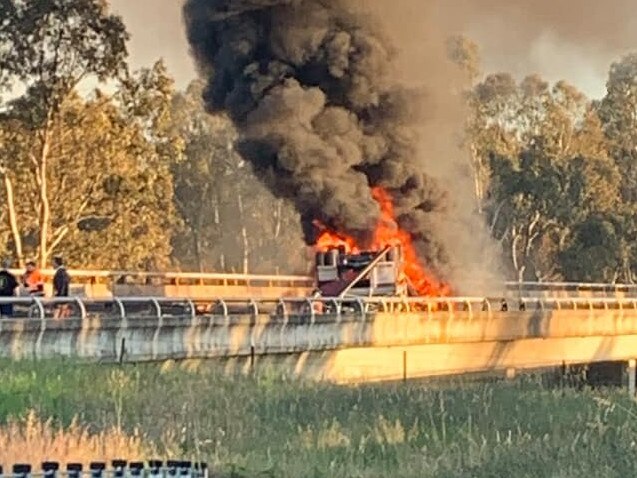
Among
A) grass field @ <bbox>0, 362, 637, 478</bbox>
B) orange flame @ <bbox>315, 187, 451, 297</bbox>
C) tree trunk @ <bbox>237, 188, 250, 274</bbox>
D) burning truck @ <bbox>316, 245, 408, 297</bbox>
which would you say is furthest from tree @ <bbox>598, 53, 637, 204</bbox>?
grass field @ <bbox>0, 362, 637, 478</bbox>

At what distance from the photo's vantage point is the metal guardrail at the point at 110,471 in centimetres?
995

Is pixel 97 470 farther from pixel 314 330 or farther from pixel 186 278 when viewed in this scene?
pixel 186 278

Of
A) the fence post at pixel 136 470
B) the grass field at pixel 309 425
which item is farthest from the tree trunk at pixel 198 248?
the fence post at pixel 136 470

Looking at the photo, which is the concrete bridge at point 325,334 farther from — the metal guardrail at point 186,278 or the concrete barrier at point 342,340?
the metal guardrail at point 186,278

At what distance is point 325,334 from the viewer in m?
30.6

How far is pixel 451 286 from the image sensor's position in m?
48.0

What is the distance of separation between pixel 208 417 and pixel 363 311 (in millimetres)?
14985

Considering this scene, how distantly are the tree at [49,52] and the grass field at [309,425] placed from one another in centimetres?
3010

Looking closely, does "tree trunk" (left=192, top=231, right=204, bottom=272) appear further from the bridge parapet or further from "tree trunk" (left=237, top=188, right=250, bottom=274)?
the bridge parapet

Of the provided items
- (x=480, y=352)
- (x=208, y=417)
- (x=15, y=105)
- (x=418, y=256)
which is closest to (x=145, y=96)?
(x=15, y=105)

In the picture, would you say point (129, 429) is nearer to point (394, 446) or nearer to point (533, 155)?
point (394, 446)

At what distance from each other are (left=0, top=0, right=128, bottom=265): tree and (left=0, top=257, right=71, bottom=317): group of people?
19403 mm

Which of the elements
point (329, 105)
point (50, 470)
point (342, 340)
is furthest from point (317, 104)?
point (50, 470)

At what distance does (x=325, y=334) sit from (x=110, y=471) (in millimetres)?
20413
